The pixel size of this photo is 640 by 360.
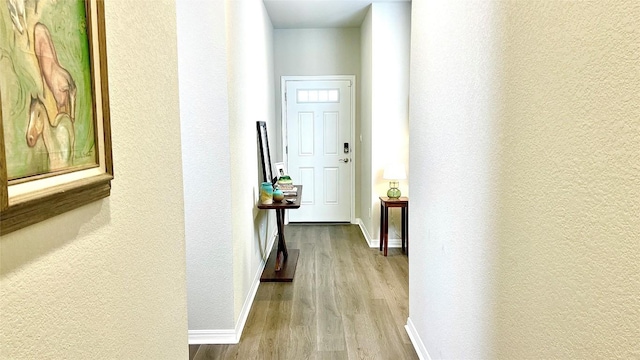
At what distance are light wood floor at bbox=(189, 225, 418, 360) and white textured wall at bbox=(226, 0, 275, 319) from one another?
0.76 ft

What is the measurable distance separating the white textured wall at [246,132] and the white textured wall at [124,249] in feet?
4.03

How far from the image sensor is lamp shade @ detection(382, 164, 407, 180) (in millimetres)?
4594

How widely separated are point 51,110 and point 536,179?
1.12 meters

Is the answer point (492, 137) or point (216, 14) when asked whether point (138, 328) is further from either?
point (216, 14)

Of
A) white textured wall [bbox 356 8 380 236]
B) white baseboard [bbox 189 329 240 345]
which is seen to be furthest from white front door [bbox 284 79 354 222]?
white baseboard [bbox 189 329 240 345]

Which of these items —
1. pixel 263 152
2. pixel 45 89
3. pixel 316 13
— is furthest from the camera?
pixel 316 13

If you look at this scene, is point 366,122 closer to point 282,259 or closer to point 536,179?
point 282,259

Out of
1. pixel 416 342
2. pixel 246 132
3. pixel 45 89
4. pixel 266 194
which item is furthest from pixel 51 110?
pixel 266 194

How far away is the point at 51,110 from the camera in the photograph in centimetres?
75

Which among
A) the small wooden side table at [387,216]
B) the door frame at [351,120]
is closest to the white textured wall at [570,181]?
the small wooden side table at [387,216]

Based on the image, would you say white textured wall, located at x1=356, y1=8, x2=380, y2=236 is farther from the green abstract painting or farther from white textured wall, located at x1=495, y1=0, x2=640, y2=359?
the green abstract painting

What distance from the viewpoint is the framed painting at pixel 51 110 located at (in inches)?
25.3

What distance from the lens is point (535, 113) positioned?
1156 mm

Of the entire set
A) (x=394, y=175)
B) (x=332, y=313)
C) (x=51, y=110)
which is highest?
(x=51, y=110)
